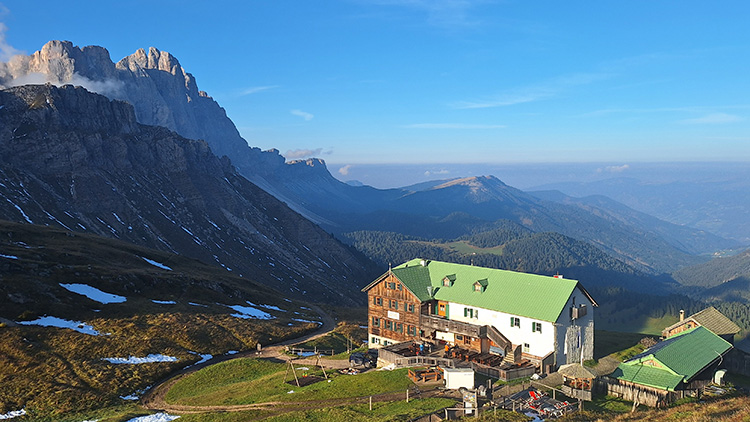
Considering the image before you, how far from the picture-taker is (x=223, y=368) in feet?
198

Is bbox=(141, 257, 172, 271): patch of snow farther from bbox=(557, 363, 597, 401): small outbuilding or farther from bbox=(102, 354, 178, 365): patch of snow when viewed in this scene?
bbox=(557, 363, 597, 401): small outbuilding

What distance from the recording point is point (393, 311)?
229 ft

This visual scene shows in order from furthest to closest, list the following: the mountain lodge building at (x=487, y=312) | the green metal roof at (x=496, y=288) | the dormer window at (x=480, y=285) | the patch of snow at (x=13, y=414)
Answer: the dormer window at (x=480, y=285), the green metal roof at (x=496, y=288), the mountain lodge building at (x=487, y=312), the patch of snow at (x=13, y=414)

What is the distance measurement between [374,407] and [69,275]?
66485mm

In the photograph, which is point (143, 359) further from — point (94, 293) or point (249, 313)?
point (249, 313)

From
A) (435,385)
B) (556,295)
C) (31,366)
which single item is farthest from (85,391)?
(556,295)

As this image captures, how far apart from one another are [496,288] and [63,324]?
56.2 meters

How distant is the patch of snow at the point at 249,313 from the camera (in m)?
89.5

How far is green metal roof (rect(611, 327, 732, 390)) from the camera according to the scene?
50.6 metres

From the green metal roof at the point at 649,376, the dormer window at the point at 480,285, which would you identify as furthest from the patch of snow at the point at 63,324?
the green metal roof at the point at 649,376

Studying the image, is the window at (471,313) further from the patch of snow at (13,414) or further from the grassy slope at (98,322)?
the patch of snow at (13,414)

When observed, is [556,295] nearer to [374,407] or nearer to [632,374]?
[632,374]

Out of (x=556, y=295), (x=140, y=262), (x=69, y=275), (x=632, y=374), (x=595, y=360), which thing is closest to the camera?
(x=632, y=374)

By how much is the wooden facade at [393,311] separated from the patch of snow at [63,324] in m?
36.3
